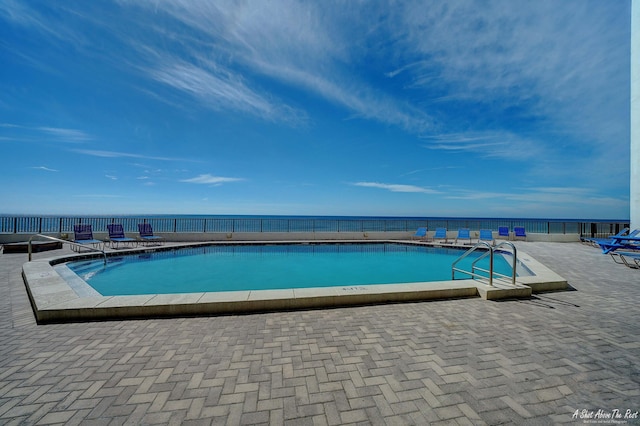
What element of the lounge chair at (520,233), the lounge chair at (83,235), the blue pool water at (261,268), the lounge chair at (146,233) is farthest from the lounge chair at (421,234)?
A: the lounge chair at (83,235)

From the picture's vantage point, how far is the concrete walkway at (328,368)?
76.4 inches

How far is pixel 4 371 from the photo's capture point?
2.37m

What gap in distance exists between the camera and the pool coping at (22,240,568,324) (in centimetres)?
368

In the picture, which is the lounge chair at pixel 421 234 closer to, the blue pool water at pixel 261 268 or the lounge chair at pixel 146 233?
the blue pool water at pixel 261 268

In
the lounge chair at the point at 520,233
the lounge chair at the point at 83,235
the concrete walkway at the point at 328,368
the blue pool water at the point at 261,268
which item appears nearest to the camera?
the concrete walkway at the point at 328,368

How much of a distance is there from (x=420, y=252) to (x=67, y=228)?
18102 millimetres

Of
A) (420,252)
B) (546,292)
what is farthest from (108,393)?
(420,252)

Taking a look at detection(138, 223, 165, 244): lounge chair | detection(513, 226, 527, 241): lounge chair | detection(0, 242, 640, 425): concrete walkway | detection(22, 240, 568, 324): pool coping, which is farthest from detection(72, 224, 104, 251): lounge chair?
detection(513, 226, 527, 241): lounge chair

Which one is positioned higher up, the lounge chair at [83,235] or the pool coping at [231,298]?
the lounge chair at [83,235]

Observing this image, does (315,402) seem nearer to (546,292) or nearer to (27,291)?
(546,292)

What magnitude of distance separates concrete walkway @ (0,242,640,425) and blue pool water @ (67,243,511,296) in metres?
3.53

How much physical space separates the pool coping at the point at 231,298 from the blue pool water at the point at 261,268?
98.0 inches

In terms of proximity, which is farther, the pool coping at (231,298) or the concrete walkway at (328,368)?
the pool coping at (231,298)

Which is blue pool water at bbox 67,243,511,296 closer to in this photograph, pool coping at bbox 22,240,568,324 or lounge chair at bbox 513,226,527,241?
pool coping at bbox 22,240,568,324
